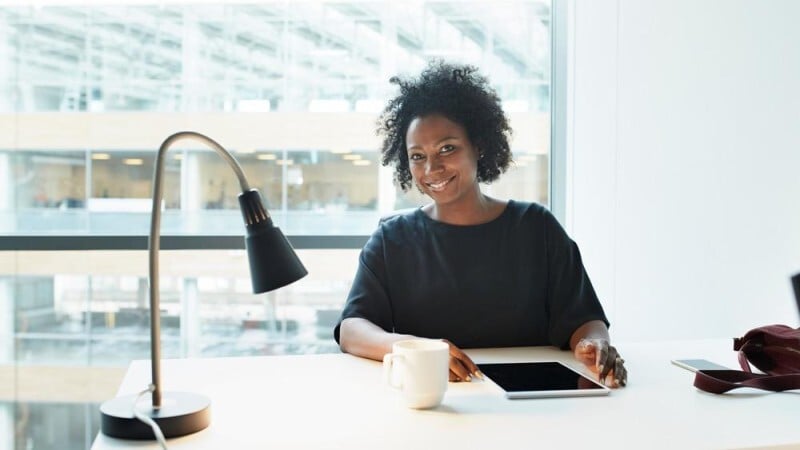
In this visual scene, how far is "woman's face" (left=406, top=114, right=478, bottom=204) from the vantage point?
1.96 metres

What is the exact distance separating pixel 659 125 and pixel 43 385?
2.58 m

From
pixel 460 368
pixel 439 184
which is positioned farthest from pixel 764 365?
pixel 439 184

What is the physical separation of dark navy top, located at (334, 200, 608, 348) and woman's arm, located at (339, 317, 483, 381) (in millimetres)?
116

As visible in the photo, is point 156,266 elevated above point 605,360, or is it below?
above

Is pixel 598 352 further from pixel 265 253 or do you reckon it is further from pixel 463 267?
pixel 265 253

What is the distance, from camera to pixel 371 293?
6.09 feet

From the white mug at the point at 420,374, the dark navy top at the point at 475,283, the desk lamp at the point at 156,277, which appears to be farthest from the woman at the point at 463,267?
the desk lamp at the point at 156,277

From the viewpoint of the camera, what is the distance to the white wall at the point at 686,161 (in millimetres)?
2311

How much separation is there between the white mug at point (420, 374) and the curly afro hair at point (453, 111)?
36.4 inches

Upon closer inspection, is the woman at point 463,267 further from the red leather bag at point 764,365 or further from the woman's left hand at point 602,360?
the red leather bag at point 764,365

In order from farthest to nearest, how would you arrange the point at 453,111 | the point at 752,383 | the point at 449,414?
the point at 453,111 → the point at 752,383 → the point at 449,414

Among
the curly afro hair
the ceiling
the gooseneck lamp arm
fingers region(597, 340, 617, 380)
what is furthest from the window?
the gooseneck lamp arm

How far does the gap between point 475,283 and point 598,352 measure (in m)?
0.47

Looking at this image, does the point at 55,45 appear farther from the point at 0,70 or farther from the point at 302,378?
the point at 302,378
